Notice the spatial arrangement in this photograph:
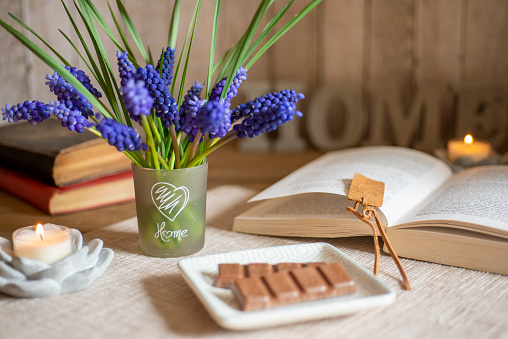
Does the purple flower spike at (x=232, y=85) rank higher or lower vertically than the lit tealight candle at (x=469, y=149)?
higher

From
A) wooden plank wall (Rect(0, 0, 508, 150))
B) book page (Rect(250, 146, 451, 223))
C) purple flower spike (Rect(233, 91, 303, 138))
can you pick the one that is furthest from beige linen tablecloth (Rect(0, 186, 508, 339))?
wooden plank wall (Rect(0, 0, 508, 150))

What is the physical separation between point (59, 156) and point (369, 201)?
0.56 metres

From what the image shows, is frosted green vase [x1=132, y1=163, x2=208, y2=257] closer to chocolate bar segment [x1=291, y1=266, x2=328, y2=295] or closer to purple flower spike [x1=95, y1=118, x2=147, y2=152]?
purple flower spike [x1=95, y1=118, x2=147, y2=152]

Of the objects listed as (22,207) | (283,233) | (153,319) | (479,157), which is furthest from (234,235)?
(479,157)

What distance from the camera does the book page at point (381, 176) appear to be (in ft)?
2.85

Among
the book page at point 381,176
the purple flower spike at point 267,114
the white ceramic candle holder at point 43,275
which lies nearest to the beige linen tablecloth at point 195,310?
the white ceramic candle holder at point 43,275

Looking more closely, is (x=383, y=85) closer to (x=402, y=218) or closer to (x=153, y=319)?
(x=402, y=218)

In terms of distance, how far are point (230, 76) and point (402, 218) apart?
13.2 inches

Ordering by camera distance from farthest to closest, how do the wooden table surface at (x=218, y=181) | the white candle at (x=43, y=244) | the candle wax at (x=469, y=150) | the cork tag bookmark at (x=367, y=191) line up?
1. the candle wax at (x=469, y=150)
2. the wooden table surface at (x=218, y=181)
3. the cork tag bookmark at (x=367, y=191)
4. the white candle at (x=43, y=244)

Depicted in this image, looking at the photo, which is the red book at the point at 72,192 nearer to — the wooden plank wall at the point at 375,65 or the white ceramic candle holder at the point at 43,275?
the white ceramic candle holder at the point at 43,275

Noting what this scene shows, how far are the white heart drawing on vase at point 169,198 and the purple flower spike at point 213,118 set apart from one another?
0.12 meters

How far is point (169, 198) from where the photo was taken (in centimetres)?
77

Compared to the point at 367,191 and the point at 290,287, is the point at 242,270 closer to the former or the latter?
the point at 290,287

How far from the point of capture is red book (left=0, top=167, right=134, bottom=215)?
1021 mm
